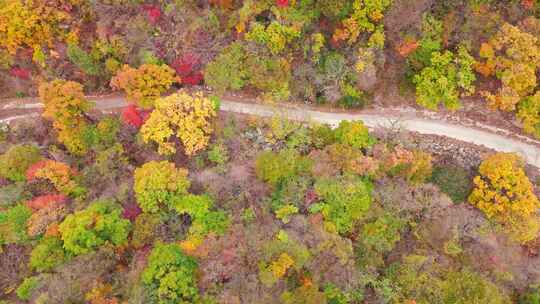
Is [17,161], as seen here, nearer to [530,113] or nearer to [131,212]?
[131,212]

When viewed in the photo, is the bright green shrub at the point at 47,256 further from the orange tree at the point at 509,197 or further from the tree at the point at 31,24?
the orange tree at the point at 509,197

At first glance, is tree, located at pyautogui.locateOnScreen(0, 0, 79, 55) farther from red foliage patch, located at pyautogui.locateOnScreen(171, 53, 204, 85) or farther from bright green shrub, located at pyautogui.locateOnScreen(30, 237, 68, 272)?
bright green shrub, located at pyautogui.locateOnScreen(30, 237, 68, 272)

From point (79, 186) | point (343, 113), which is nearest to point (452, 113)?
point (343, 113)

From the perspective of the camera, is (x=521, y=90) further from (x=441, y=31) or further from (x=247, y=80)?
(x=247, y=80)

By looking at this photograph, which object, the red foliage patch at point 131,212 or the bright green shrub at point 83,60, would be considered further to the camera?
the bright green shrub at point 83,60

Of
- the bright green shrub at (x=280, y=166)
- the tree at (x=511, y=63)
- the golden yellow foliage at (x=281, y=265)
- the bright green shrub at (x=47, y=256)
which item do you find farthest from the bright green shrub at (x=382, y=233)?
the bright green shrub at (x=47, y=256)

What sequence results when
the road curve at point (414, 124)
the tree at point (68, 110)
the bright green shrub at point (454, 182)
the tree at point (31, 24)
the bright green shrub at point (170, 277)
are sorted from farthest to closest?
1. the tree at point (31, 24)
2. the road curve at point (414, 124)
3. the tree at point (68, 110)
4. the bright green shrub at point (454, 182)
5. the bright green shrub at point (170, 277)

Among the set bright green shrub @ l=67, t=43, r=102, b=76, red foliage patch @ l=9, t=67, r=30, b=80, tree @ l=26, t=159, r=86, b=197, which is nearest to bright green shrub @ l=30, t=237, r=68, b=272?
tree @ l=26, t=159, r=86, b=197
